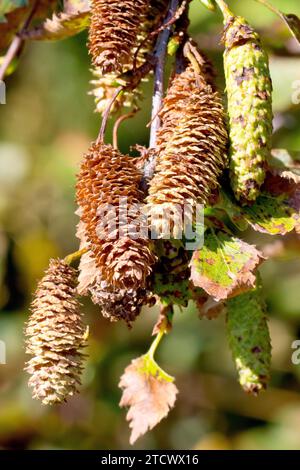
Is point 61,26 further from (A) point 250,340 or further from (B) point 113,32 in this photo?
(A) point 250,340

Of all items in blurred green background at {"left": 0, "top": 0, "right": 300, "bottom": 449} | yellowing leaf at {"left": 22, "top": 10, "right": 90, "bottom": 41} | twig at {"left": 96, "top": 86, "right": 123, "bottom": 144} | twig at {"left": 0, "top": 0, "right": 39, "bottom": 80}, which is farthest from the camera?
blurred green background at {"left": 0, "top": 0, "right": 300, "bottom": 449}

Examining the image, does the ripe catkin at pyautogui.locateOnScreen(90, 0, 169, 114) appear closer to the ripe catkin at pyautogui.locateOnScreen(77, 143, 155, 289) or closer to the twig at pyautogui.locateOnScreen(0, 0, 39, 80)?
the ripe catkin at pyautogui.locateOnScreen(77, 143, 155, 289)

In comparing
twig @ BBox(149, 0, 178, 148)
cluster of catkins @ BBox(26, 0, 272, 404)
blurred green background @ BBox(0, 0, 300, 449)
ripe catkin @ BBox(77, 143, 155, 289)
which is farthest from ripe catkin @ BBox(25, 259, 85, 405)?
blurred green background @ BBox(0, 0, 300, 449)

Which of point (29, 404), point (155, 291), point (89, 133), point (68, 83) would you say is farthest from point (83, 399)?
point (155, 291)

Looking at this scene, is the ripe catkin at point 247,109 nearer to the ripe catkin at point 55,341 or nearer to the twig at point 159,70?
the twig at point 159,70

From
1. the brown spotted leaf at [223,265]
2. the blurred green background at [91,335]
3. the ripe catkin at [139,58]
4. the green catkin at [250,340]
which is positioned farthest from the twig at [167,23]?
the blurred green background at [91,335]

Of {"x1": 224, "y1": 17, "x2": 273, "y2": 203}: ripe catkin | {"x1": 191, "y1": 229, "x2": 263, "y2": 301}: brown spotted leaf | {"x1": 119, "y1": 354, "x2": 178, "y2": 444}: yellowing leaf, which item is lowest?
{"x1": 119, "y1": 354, "x2": 178, "y2": 444}: yellowing leaf
